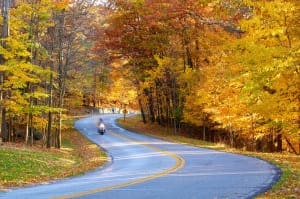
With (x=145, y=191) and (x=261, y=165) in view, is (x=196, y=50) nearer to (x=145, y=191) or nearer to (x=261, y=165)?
(x=261, y=165)

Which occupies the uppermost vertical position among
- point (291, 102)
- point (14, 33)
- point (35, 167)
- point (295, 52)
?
point (14, 33)

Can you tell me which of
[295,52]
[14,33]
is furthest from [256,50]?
[14,33]

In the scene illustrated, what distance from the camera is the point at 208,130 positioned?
4209 cm

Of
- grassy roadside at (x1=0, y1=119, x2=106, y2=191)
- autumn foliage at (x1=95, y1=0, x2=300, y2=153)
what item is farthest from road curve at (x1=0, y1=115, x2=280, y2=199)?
autumn foliage at (x1=95, y1=0, x2=300, y2=153)

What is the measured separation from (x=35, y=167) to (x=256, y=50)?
969 centimetres

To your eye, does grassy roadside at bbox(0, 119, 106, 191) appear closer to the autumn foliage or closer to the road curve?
the road curve

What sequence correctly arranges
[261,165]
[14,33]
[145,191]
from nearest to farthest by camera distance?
[145,191], [261,165], [14,33]

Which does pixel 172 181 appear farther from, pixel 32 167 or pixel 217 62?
pixel 217 62

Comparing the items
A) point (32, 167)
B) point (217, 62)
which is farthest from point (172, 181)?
point (217, 62)

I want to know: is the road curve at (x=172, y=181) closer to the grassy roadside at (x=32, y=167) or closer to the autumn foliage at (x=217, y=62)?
the grassy roadside at (x=32, y=167)

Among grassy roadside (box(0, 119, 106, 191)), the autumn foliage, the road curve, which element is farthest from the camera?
grassy roadside (box(0, 119, 106, 191))

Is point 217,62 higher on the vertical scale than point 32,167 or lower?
higher

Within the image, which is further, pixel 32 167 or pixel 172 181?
pixel 32 167

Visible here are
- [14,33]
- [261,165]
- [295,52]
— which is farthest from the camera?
[14,33]
